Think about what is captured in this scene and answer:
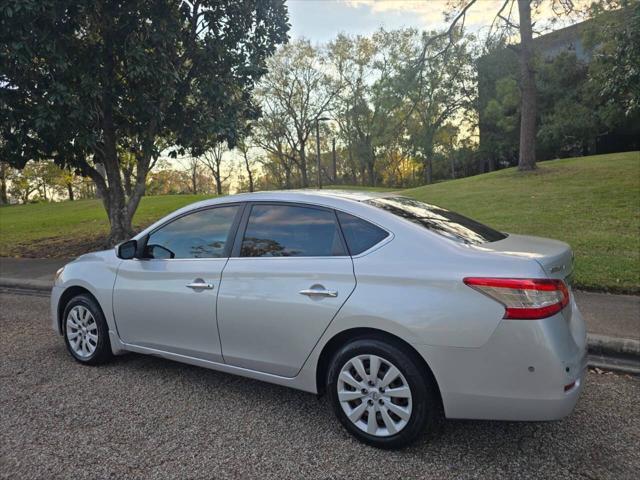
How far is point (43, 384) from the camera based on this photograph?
388 centimetres

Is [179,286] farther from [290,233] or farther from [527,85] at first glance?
[527,85]

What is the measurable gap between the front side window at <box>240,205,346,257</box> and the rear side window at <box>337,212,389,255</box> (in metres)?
0.06

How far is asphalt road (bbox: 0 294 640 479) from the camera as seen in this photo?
2633 mm

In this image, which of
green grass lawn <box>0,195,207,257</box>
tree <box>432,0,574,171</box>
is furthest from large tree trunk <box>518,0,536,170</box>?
green grass lawn <box>0,195,207,257</box>

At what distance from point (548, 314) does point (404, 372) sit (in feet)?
2.81

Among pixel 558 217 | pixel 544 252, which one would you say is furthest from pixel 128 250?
pixel 558 217

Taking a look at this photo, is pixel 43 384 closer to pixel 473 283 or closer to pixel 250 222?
pixel 250 222

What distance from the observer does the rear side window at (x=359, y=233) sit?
2.97 metres

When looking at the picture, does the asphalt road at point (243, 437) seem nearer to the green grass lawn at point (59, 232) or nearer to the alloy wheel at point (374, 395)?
the alloy wheel at point (374, 395)

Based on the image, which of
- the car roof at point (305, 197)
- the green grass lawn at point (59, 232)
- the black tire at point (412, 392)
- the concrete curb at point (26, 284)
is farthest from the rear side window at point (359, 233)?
the green grass lawn at point (59, 232)

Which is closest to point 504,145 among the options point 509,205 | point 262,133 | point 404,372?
point 262,133

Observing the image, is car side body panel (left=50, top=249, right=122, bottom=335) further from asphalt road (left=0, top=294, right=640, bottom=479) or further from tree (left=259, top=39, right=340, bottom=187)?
tree (left=259, top=39, right=340, bottom=187)

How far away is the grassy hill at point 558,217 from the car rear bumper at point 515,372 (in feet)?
14.5

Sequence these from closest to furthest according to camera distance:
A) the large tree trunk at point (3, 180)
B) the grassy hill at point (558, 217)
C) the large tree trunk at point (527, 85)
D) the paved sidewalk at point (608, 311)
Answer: the paved sidewalk at point (608, 311) → the grassy hill at point (558, 217) → the large tree trunk at point (527, 85) → the large tree trunk at point (3, 180)
